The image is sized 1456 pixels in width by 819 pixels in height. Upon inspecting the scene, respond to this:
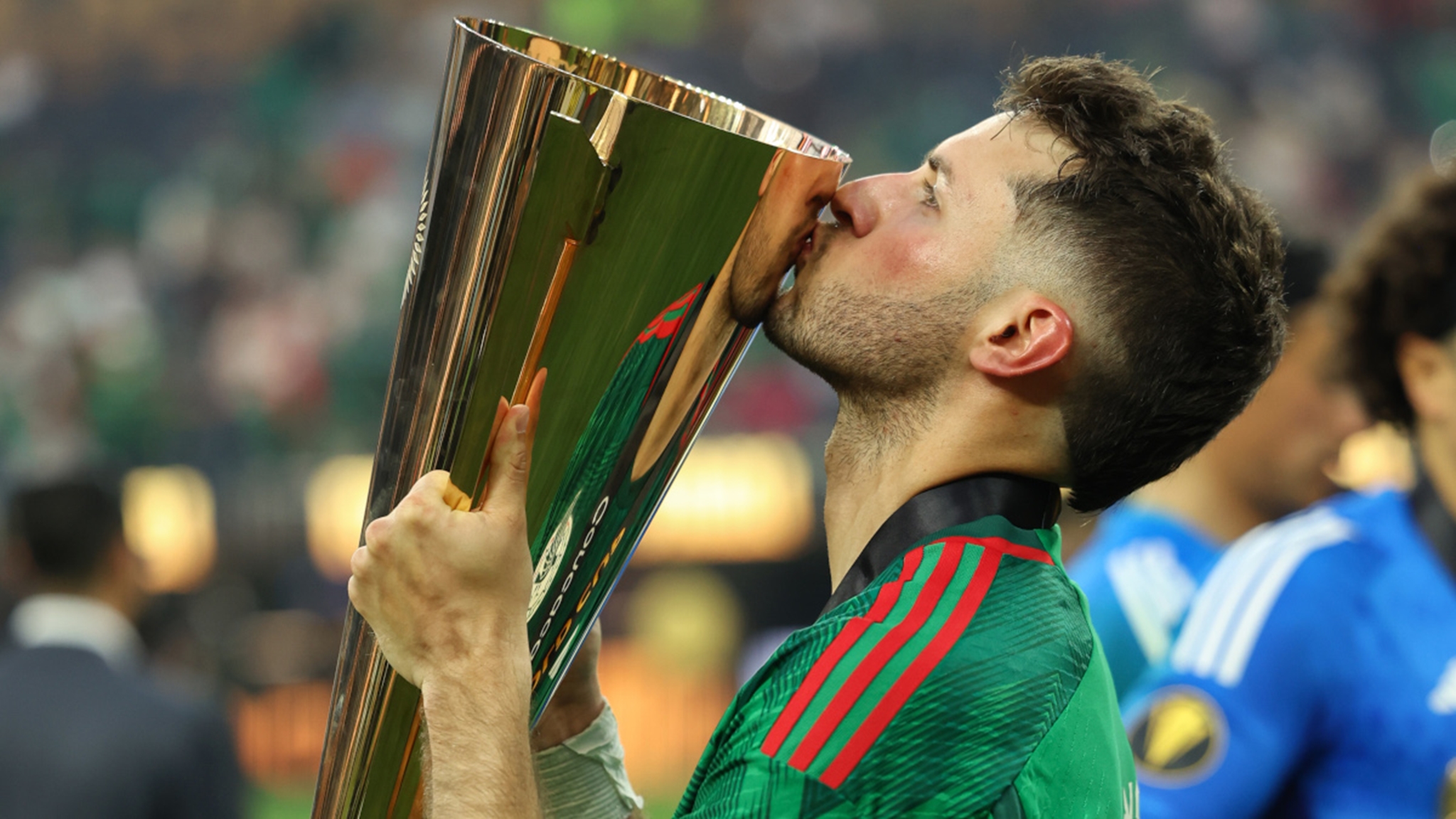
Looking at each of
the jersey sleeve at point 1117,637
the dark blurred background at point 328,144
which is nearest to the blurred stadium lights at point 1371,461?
the jersey sleeve at point 1117,637

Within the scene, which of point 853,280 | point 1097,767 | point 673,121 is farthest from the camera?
point 853,280

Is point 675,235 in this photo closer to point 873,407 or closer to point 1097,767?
point 873,407

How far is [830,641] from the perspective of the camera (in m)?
1.43

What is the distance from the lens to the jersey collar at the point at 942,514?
5.18 feet

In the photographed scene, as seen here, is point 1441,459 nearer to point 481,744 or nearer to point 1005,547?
point 1005,547

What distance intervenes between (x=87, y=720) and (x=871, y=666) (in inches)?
111

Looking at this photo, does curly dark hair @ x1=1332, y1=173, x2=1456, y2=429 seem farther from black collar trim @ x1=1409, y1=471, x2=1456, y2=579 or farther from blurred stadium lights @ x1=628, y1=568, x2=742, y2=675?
blurred stadium lights @ x1=628, y1=568, x2=742, y2=675

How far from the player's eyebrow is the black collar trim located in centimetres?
155

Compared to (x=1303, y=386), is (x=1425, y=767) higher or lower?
lower

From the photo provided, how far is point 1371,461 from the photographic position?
4.76 m

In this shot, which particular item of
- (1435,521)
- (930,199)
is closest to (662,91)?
(930,199)

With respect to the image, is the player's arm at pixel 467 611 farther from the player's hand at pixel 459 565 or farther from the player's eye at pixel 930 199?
the player's eye at pixel 930 199

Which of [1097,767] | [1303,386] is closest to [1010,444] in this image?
[1097,767]

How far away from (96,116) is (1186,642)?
11.1m
